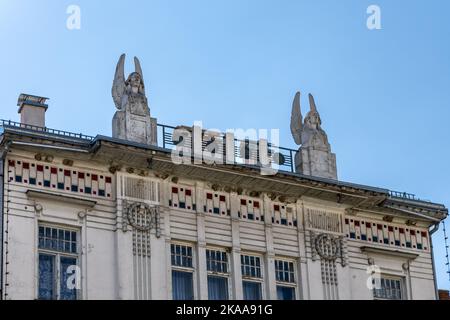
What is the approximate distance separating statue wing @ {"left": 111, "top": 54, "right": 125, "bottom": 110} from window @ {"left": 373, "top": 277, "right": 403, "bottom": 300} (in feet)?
35.3

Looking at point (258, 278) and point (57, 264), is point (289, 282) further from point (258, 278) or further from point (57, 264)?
point (57, 264)

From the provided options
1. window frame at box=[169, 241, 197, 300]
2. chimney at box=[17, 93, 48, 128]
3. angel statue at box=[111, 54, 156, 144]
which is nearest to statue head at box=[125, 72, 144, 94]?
angel statue at box=[111, 54, 156, 144]

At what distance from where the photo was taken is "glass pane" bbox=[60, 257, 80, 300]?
43.7m

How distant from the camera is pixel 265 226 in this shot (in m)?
48.0

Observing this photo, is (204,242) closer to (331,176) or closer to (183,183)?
Result: (183,183)

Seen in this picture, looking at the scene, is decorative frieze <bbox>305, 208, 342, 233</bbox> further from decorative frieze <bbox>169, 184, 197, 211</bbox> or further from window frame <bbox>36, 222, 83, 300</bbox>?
window frame <bbox>36, 222, 83, 300</bbox>

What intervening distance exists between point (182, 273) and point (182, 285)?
1.24 ft

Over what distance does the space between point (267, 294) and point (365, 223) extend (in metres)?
5.27

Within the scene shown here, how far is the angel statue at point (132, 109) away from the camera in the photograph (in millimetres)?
46406

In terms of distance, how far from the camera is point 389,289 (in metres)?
50.2

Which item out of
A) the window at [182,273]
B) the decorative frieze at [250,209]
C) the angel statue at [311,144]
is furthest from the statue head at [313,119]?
the window at [182,273]

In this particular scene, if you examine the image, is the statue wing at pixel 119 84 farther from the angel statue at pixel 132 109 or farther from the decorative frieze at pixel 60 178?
the decorative frieze at pixel 60 178

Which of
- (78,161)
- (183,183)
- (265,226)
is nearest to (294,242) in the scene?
(265,226)

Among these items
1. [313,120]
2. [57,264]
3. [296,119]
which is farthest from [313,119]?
[57,264]
